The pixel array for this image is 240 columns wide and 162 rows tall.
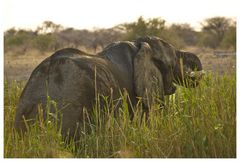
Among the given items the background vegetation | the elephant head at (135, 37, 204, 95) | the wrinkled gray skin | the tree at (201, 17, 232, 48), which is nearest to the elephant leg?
the wrinkled gray skin

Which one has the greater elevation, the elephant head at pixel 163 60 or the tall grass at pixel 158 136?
the elephant head at pixel 163 60

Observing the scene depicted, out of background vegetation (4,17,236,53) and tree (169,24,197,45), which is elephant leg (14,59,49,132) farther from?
tree (169,24,197,45)

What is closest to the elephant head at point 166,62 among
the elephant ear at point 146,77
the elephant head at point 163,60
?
the elephant head at point 163,60

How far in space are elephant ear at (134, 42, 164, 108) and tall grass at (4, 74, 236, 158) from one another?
0.72 metres

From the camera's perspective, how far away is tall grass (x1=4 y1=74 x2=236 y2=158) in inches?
148

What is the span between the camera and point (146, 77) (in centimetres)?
507

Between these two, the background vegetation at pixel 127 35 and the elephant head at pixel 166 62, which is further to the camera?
the background vegetation at pixel 127 35

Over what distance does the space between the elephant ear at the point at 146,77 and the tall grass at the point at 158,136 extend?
72 centimetres

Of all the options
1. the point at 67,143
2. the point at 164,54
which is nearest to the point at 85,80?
the point at 67,143

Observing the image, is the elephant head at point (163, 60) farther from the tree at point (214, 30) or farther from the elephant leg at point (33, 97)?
the tree at point (214, 30)

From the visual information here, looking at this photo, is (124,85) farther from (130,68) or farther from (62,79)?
(62,79)

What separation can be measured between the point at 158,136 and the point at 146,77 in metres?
1.15

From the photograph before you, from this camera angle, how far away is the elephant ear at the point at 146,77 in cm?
495

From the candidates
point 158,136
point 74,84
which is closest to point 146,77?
point 74,84
